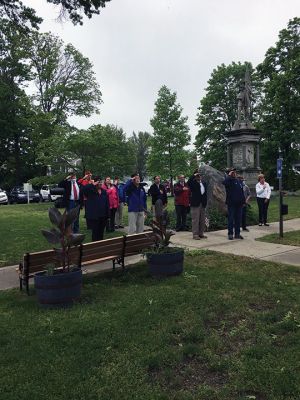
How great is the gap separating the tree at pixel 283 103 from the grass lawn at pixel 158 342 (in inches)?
1144

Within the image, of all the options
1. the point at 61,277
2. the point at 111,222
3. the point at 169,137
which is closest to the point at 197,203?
the point at 111,222

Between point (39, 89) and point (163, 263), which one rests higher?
point (39, 89)

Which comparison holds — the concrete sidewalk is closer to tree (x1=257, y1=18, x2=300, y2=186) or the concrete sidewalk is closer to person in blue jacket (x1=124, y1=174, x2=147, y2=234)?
person in blue jacket (x1=124, y1=174, x2=147, y2=234)

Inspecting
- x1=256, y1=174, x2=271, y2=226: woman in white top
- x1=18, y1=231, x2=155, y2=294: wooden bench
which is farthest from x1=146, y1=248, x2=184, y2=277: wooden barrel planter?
x1=256, y1=174, x2=271, y2=226: woman in white top

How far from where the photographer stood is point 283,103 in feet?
112

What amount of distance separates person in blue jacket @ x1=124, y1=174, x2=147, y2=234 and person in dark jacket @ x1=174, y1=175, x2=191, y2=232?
274 centimetres

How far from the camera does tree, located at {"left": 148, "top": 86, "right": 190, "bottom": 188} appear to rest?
41844 millimetres

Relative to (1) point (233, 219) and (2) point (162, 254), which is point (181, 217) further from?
(2) point (162, 254)

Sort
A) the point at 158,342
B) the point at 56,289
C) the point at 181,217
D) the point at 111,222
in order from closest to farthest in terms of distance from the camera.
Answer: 1. the point at 158,342
2. the point at 56,289
3. the point at 111,222
4. the point at 181,217

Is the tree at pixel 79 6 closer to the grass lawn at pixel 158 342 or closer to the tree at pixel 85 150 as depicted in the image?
the grass lawn at pixel 158 342

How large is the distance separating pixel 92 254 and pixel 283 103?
30.6m

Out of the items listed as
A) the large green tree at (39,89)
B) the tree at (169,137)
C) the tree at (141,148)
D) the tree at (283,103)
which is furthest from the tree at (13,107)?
the tree at (141,148)

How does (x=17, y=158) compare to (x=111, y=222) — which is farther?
(x=17, y=158)

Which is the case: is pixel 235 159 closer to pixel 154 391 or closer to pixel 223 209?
pixel 223 209
